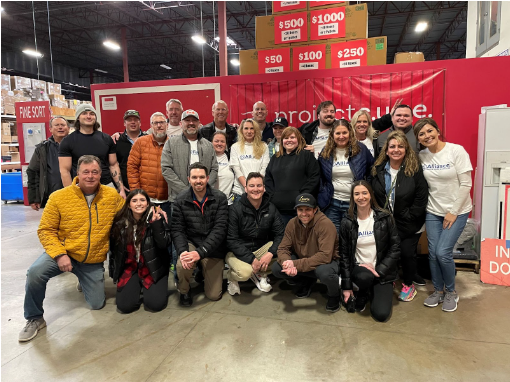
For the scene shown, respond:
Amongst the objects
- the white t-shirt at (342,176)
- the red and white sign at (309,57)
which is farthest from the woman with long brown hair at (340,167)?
the red and white sign at (309,57)

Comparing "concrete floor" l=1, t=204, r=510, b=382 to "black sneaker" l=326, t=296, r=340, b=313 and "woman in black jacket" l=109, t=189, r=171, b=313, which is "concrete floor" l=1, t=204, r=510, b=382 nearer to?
"black sneaker" l=326, t=296, r=340, b=313

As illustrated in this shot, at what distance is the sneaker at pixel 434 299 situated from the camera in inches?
109

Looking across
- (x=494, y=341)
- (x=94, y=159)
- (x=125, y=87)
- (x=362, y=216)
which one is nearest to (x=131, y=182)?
(x=94, y=159)

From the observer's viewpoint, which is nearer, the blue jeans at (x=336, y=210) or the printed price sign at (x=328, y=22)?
the blue jeans at (x=336, y=210)

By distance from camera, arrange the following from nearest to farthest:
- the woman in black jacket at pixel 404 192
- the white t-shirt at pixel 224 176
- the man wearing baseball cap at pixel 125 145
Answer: the woman in black jacket at pixel 404 192 → the white t-shirt at pixel 224 176 → the man wearing baseball cap at pixel 125 145

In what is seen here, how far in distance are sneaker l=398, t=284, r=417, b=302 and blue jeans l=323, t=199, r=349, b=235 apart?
78 cm

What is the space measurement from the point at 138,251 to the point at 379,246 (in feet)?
6.76

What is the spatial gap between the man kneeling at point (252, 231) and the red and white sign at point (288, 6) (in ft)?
10.9

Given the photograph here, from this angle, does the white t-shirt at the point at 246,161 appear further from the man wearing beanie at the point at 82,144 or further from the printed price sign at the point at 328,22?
the printed price sign at the point at 328,22

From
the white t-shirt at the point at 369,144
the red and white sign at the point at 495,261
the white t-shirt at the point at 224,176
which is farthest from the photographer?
the white t-shirt at the point at 224,176

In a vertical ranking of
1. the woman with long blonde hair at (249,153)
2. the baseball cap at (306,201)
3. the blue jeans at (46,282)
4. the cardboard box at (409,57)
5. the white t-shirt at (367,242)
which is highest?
the cardboard box at (409,57)

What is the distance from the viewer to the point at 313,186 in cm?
307

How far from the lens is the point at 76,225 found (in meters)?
2.72

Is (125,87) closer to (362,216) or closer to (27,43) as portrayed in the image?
(362,216)
